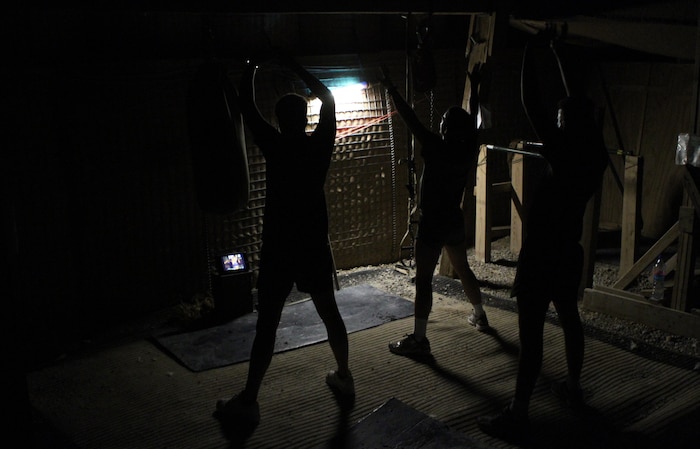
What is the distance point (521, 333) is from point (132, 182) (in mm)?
4153

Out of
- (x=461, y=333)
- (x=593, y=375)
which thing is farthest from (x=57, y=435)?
(x=593, y=375)

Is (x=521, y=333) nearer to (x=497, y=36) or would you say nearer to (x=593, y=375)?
(x=593, y=375)

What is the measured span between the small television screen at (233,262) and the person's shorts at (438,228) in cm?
203

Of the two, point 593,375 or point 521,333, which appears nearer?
point 521,333

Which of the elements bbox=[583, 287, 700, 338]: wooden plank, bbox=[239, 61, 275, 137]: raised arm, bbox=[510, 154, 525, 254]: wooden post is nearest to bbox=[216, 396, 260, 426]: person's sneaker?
bbox=[239, 61, 275, 137]: raised arm

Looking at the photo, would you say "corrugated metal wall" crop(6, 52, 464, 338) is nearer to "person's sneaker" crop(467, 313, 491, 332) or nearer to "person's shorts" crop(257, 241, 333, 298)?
"person's sneaker" crop(467, 313, 491, 332)

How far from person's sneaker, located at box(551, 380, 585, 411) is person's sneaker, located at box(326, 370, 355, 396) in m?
1.45

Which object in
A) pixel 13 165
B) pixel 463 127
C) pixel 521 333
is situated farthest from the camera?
pixel 13 165

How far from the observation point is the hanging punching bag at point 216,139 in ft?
13.8

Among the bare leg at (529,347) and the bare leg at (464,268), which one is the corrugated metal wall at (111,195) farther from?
the bare leg at (529,347)

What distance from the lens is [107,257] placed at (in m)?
6.47

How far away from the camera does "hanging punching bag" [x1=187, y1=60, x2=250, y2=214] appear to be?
165 inches

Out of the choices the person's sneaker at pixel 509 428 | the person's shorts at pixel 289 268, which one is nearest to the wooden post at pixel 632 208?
the person's sneaker at pixel 509 428

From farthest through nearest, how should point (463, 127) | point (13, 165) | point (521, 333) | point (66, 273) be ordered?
point (66, 273)
point (13, 165)
point (463, 127)
point (521, 333)
